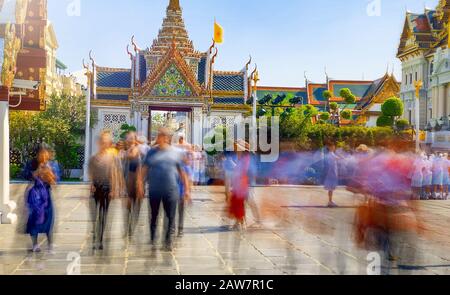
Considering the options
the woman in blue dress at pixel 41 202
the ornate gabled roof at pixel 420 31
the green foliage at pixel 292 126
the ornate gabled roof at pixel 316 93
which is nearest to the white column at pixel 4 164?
the woman in blue dress at pixel 41 202

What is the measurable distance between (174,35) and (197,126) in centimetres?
572

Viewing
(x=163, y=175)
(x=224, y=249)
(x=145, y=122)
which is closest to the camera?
(x=163, y=175)

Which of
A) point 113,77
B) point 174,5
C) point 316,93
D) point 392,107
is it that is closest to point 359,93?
point 316,93

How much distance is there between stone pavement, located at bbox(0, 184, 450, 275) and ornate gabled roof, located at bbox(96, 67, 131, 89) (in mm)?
19711

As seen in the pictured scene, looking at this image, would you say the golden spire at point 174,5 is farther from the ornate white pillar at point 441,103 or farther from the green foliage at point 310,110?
the ornate white pillar at point 441,103

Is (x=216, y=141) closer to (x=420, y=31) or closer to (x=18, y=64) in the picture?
(x=18, y=64)

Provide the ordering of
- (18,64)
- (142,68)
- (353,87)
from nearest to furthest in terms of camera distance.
→ (18,64), (142,68), (353,87)

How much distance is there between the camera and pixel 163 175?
27.6 feet

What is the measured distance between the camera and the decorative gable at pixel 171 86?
32344 mm

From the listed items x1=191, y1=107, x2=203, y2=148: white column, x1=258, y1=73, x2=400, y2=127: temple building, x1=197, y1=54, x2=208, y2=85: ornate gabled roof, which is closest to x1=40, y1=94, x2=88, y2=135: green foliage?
x1=191, y1=107, x2=203, y2=148: white column

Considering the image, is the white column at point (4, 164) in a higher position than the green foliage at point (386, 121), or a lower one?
lower

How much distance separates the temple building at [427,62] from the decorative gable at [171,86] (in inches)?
823

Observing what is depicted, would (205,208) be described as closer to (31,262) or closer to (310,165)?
(31,262)
